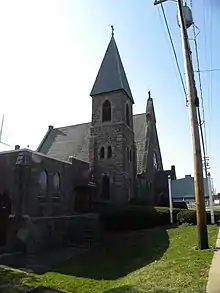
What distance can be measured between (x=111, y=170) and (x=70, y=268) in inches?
640

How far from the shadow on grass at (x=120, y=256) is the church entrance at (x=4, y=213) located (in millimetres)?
6452

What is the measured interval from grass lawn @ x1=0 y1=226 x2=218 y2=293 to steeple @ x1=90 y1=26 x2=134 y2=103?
643 inches

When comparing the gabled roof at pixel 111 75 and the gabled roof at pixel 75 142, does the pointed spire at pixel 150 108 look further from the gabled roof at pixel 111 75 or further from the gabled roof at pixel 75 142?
the gabled roof at pixel 111 75

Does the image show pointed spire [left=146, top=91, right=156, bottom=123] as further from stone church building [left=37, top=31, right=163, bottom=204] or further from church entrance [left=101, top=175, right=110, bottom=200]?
church entrance [left=101, top=175, right=110, bottom=200]

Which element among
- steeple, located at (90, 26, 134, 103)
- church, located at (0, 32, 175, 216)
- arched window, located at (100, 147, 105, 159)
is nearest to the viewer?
church, located at (0, 32, 175, 216)

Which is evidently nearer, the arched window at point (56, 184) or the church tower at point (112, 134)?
the arched window at point (56, 184)

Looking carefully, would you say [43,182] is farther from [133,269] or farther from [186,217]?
[133,269]

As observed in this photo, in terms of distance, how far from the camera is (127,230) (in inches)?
873

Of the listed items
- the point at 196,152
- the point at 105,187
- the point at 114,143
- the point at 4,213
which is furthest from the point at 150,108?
the point at 196,152

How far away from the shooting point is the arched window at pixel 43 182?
2048 cm

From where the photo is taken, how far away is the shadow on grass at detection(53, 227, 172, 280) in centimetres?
1142

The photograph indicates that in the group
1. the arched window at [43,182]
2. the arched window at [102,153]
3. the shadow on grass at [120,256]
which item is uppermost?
the arched window at [102,153]

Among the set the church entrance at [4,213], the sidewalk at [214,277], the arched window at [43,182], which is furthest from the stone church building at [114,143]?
the sidewalk at [214,277]

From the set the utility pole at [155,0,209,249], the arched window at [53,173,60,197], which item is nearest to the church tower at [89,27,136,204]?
the arched window at [53,173,60,197]
